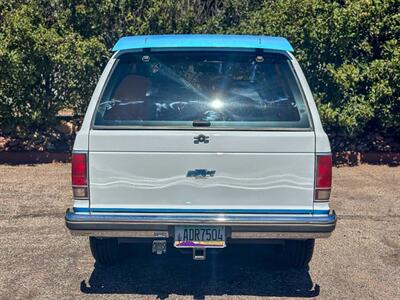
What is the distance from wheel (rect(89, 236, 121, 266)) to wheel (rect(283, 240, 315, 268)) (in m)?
1.47

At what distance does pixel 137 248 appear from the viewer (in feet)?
19.9

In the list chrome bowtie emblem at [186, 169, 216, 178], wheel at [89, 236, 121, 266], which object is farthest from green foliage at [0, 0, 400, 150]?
chrome bowtie emblem at [186, 169, 216, 178]

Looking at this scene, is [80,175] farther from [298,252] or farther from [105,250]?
[298,252]

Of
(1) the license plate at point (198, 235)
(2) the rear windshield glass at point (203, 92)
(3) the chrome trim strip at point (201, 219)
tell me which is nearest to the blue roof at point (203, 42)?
(2) the rear windshield glass at point (203, 92)

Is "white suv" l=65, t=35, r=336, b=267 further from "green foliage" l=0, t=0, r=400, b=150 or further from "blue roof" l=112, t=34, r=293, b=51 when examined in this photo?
"green foliage" l=0, t=0, r=400, b=150

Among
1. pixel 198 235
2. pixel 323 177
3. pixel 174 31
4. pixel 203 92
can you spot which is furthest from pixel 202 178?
pixel 174 31

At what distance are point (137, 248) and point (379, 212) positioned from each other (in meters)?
3.00

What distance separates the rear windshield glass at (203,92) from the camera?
468 cm

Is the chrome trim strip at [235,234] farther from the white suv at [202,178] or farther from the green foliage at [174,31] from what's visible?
the green foliage at [174,31]

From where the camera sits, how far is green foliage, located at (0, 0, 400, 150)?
8.91 m

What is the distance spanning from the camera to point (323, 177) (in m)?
4.52

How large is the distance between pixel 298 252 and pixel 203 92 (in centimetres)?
161

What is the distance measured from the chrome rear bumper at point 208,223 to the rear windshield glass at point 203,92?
655 mm

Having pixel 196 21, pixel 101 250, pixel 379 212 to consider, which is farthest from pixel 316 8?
Result: pixel 101 250
